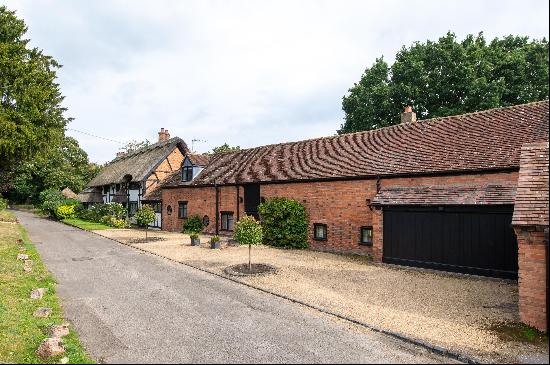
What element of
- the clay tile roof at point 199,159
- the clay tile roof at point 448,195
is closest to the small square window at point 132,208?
the clay tile roof at point 199,159

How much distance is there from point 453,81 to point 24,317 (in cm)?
3179

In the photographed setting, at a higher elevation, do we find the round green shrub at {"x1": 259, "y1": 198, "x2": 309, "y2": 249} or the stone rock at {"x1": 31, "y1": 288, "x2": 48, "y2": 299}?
the round green shrub at {"x1": 259, "y1": 198, "x2": 309, "y2": 249}

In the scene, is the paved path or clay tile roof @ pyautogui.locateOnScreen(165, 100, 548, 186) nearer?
the paved path

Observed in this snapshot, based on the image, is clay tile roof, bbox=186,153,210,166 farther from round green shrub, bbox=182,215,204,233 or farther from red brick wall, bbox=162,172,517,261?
red brick wall, bbox=162,172,517,261

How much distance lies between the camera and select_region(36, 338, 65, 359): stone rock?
6.42m

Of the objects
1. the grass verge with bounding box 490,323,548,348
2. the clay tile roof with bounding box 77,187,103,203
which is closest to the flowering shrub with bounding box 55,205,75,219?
the clay tile roof with bounding box 77,187,103,203

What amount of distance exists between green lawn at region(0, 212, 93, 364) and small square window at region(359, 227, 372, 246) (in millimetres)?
12635

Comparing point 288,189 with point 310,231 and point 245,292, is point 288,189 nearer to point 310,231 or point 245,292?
point 310,231

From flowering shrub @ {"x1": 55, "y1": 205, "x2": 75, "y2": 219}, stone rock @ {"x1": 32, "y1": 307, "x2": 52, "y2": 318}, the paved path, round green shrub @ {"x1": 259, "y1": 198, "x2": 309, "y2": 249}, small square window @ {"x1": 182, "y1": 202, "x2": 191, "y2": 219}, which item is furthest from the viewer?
flowering shrub @ {"x1": 55, "y1": 205, "x2": 75, "y2": 219}

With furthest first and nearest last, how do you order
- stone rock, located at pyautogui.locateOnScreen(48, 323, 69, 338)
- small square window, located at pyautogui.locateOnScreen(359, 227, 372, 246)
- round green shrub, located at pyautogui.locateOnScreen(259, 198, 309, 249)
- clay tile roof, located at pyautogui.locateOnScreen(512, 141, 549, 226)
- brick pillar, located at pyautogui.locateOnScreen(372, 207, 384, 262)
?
round green shrub, located at pyautogui.locateOnScreen(259, 198, 309, 249) → small square window, located at pyautogui.locateOnScreen(359, 227, 372, 246) → brick pillar, located at pyautogui.locateOnScreen(372, 207, 384, 262) → clay tile roof, located at pyautogui.locateOnScreen(512, 141, 549, 226) → stone rock, located at pyautogui.locateOnScreen(48, 323, 69, 338)

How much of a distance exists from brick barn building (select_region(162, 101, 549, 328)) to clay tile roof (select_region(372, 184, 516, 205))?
3cm

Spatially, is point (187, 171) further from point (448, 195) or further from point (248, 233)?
point (448, 195)

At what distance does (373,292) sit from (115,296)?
7.85 m

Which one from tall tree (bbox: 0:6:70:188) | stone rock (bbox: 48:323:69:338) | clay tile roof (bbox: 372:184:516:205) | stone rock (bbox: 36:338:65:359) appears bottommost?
stone rock (bbox: 48:323:69:338)
